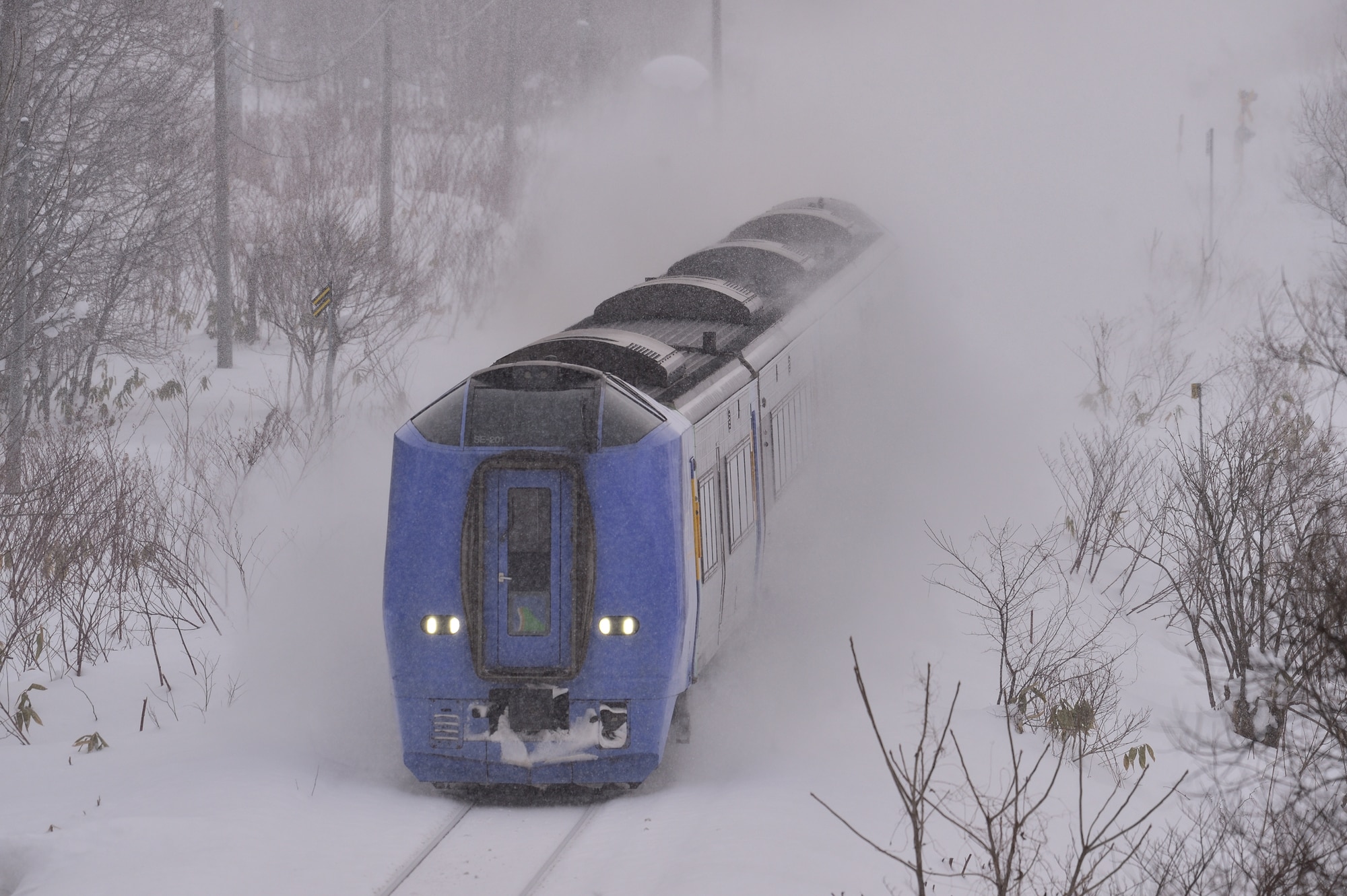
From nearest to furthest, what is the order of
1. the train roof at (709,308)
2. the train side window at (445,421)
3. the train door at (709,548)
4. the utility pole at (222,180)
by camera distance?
the train side window at (445,421), the train door at (709,548), the train roof at (709,308), the utility pole at (222,180)

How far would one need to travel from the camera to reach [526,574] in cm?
801

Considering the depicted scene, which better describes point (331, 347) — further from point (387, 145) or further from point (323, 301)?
point (387, 145)

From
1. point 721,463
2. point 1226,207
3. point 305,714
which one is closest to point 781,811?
point 721,463

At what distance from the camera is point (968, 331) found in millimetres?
27859

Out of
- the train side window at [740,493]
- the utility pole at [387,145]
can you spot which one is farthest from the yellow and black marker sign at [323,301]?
the train side window at [740,493]

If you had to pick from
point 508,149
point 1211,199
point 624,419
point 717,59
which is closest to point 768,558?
point 624,419

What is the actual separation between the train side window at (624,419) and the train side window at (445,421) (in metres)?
0.91

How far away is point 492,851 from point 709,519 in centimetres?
267

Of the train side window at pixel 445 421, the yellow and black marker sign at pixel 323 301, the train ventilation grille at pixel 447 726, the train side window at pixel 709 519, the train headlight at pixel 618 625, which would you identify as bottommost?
the train ventilation grille at pixel 447 726

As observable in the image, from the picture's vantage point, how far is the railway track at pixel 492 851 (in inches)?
279

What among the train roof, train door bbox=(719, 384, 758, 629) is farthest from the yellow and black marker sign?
train door bbox=(719, 384, 758, 629)

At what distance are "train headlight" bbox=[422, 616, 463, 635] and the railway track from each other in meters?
1.17

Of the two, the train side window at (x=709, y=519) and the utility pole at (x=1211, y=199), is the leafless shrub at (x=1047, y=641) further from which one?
the utility pole at (x=1211, y=199)

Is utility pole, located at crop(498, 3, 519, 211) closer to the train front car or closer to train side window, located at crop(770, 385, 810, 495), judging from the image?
train side window, located at crop(770, 385, 810, 495)
